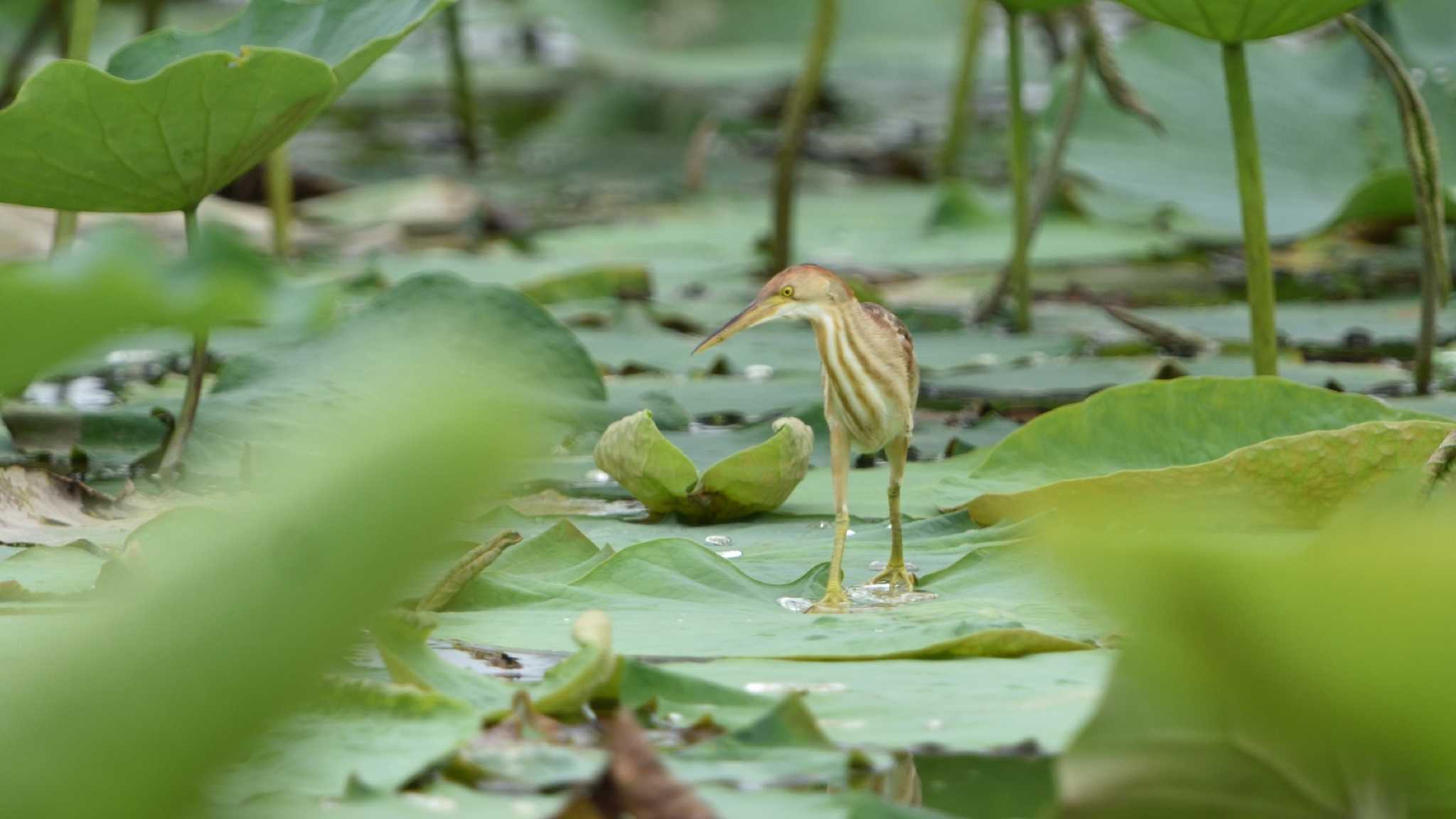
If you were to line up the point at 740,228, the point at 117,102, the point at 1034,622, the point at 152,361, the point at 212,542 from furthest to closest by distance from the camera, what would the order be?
1. the point at 740,228
2. the point at 152,361
3. the point at 117,102
4. the point at 1034,622
5. the point at 212,542

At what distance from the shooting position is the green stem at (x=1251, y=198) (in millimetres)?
2193

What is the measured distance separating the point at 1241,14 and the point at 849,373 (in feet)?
2.60

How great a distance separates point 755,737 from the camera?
1157mm

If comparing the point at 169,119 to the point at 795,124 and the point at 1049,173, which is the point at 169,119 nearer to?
the point at 1049,173

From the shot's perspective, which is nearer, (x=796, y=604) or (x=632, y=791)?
(x=632, y=791)

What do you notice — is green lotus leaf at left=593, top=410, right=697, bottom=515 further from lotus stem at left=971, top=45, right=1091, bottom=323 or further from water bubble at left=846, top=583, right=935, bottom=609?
lotus stem at left=971, top=45, right=1091, bottom=323

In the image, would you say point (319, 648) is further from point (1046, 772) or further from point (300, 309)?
point (1046, 772)

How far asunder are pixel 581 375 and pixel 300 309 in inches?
55.3

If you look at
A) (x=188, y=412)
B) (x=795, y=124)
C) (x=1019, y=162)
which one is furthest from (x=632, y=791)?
(x=795, y=124)

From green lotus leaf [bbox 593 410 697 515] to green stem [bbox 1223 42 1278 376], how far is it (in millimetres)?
776

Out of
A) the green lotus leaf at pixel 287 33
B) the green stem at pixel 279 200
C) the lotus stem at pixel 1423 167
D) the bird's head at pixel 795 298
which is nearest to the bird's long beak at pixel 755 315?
the bird's head at pixel 795 298

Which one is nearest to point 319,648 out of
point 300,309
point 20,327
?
point 20,327

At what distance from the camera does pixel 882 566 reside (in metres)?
1.74

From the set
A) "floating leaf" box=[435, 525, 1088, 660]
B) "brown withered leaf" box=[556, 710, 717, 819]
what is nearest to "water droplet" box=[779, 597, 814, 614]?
"floating leaf" box=[435, 525, 1088, 660]
